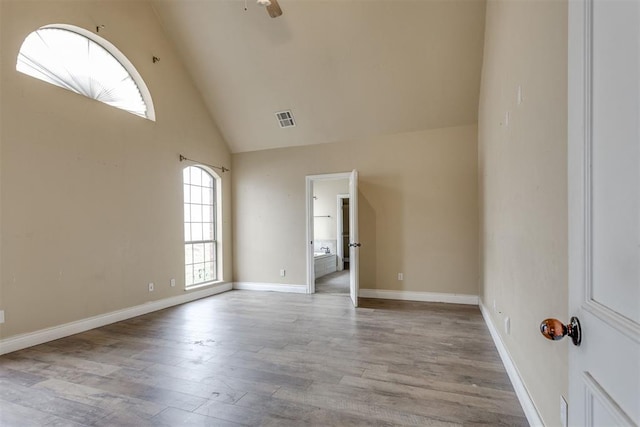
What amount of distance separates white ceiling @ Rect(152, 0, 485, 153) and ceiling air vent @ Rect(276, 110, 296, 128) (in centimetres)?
8

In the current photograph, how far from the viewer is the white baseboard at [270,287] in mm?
5730

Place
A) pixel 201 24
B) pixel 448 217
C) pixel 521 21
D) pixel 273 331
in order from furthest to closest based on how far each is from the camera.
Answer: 1. pixel 448 217
2. pixel 201 24
3. pixel 273 331
4. pixel 521 21

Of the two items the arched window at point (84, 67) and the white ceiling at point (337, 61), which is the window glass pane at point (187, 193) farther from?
the white ceiling at point (337, 61)


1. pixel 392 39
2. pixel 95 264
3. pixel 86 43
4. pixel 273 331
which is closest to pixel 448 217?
pixel 392 39

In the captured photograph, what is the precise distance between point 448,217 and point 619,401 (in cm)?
448

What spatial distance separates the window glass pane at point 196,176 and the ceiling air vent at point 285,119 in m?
1.66

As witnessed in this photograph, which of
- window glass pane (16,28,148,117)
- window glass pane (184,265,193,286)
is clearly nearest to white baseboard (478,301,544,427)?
window glass pane (184,265,193,286)

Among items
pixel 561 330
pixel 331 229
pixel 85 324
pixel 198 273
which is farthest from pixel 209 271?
pixel 561 330

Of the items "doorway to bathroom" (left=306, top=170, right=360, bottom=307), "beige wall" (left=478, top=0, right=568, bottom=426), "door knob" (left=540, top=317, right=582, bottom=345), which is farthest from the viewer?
"doorway to bathroom" (left=306, top=170, right=360, bottom=307)

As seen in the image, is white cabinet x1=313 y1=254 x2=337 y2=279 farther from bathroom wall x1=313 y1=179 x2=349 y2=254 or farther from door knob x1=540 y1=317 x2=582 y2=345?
door knob x1=540 y1=317 x2=582 y2=345

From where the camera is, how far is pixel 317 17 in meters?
4.05

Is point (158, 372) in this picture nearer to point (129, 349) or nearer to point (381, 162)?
point (129, 349)

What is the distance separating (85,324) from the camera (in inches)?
143

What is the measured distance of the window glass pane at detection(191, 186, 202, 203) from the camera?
5.43 m
